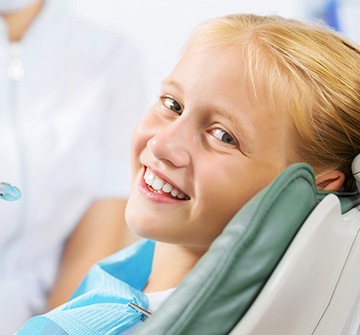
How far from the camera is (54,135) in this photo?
1712 millimetres

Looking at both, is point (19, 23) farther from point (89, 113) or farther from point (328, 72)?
point (328, 72)

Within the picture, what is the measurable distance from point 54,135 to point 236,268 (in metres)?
1.13

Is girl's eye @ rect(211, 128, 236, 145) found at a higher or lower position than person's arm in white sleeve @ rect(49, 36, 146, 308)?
higher

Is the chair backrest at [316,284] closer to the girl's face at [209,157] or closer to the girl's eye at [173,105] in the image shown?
the girl's face at [209,157]

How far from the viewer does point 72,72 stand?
177cm

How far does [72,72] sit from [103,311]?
103 centimetres

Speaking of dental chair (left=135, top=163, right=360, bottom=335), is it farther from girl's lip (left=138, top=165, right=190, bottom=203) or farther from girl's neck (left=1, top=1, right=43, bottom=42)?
girl's neck (left=1, top=1, right=43, bottom=42)

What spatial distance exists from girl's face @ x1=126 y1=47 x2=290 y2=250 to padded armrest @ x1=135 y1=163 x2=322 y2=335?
144 mm

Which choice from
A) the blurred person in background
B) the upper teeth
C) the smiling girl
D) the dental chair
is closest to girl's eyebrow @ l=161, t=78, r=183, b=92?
the smiling girl

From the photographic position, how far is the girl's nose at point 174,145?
0.82 meters

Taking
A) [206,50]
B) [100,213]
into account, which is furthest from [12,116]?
[206,50]

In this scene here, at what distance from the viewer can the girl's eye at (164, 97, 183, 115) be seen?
89 cm

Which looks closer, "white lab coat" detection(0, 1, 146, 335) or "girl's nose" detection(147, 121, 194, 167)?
"girl's nose" detection(147, 121, 194, 167)

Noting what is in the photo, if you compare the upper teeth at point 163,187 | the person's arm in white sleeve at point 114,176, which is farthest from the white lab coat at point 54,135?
the upper teeth at point 163,187
